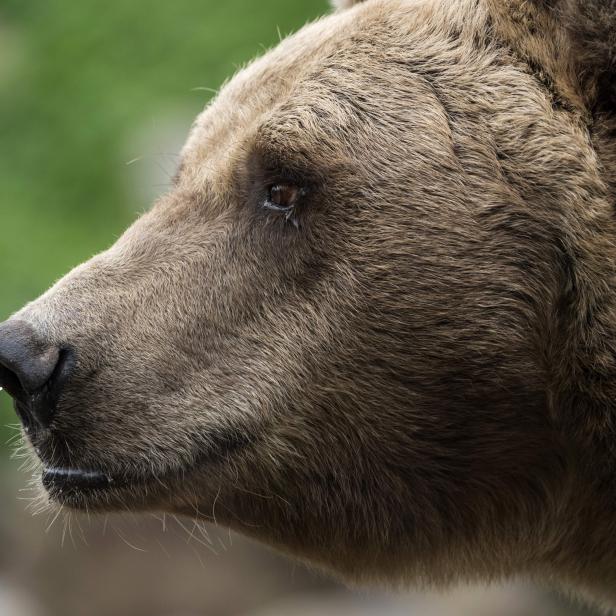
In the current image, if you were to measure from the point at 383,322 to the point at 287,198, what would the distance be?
560mm

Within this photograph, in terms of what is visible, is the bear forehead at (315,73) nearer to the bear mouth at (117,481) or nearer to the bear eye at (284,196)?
the bear eye at (284,196)

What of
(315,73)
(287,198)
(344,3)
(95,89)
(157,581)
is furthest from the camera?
(95,89)

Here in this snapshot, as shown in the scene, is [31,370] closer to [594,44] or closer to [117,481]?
[117,481]

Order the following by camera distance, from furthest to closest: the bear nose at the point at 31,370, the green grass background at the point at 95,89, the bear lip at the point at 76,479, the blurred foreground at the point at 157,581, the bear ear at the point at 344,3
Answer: the green grass background at the point at 95,89 → the blurred foreground at the point at 157,581 → the bear ear at the point at 344,3 → the bear lip at the point at 76,479 → the bear nose at the point at 31,370

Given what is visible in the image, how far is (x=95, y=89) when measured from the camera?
1264 centimetres

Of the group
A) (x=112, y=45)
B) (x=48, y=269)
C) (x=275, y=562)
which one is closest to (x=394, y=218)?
(x=275, y=562)

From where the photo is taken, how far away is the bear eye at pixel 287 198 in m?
4.16

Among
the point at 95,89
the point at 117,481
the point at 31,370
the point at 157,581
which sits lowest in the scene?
the point at 157,581

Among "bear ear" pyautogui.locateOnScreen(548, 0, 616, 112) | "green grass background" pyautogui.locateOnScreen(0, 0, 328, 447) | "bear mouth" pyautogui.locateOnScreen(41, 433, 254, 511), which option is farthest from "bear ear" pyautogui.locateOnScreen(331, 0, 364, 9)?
"green grass background" pyautogui.locateOnScreen(0, 0, 328, 447)

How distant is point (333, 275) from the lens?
409cm

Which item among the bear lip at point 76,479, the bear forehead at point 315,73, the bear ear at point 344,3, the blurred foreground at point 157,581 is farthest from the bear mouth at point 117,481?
the blurred foreground at point 157,581

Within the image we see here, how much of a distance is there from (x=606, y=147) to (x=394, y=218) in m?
0.75

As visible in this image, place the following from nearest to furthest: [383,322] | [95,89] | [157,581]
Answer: [383,322]
[157,581]
[95,89]

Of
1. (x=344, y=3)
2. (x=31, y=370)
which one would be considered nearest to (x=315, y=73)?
(x=344, y=3)
